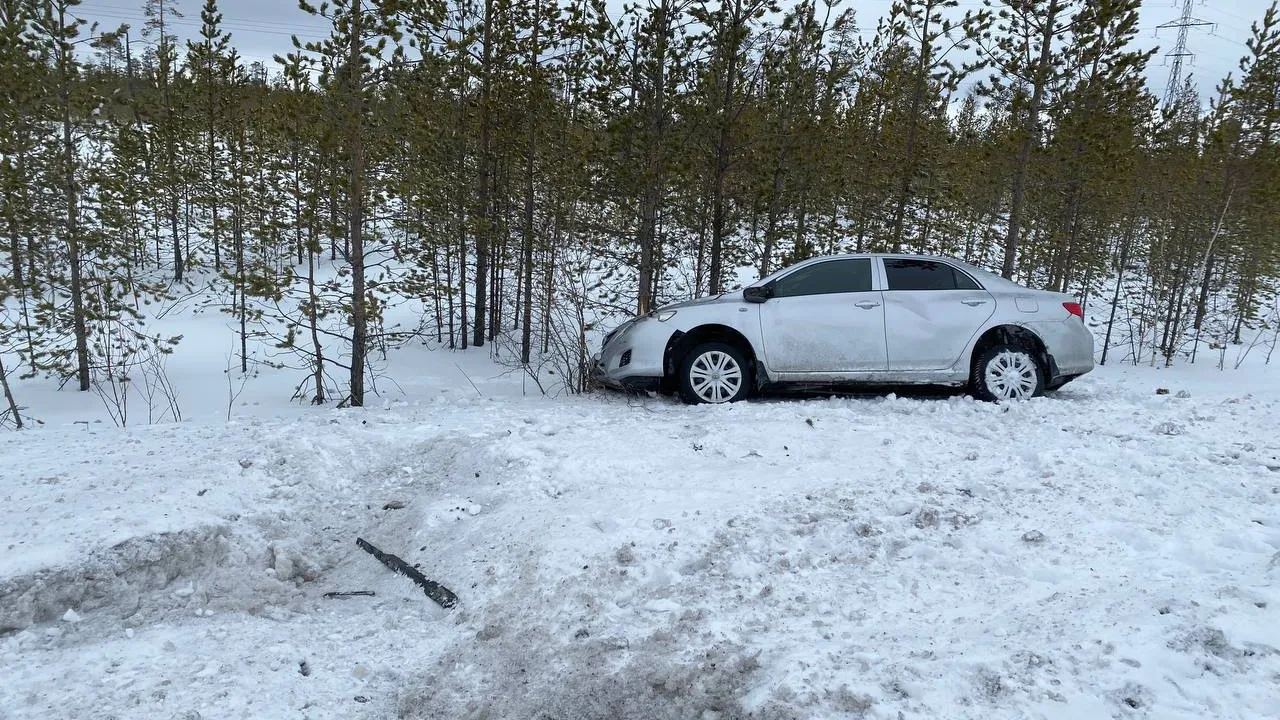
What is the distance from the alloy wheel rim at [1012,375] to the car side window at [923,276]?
0.81 m

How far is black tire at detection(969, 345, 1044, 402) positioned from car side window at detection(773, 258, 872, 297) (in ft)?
4.76

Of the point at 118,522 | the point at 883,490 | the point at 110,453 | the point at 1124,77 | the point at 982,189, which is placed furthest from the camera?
the point at 982,189

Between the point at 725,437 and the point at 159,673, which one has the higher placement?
the point at 725,437

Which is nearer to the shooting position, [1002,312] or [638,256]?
[1002,312]

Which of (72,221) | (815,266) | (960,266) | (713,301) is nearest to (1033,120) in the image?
(960,266)

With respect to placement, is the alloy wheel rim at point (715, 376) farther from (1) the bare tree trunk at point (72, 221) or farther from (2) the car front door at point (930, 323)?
(1) the bare tree trunk at point (72, 221)

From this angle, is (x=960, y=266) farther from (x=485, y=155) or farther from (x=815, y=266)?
(x=485, y=155)

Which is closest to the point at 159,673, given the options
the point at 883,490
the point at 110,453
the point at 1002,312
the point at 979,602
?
the point at 110,453

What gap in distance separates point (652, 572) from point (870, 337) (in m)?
4.77

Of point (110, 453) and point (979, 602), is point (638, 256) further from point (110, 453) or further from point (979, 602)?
point (979, 602)

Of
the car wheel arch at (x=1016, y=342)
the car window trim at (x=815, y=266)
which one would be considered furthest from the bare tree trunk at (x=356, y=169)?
the car wheel arch at (x=1016, y=342)

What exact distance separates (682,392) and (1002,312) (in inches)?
138

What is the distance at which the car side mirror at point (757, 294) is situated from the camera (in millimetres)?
7707

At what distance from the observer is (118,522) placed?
408cm
